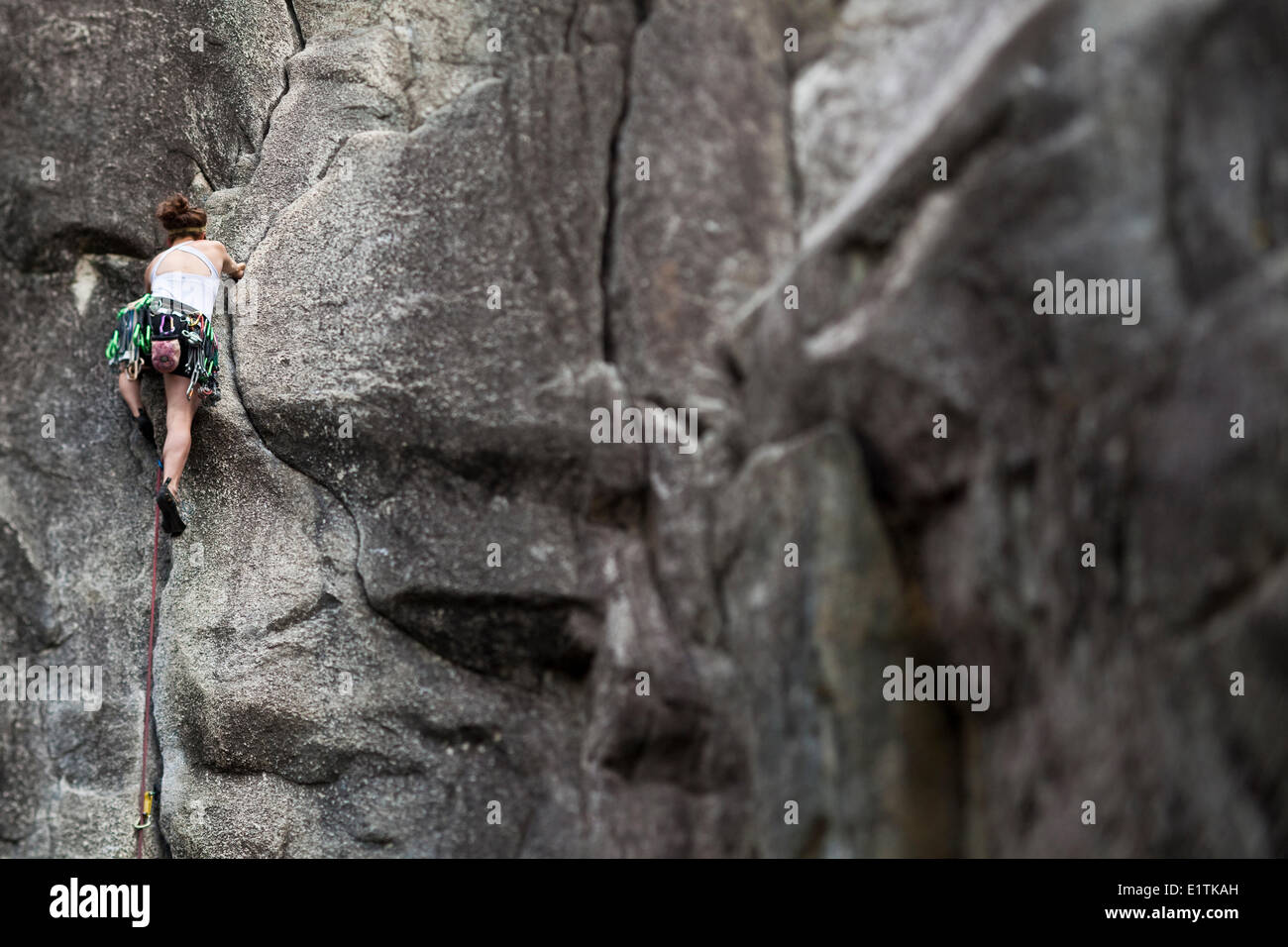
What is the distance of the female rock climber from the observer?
6840mm

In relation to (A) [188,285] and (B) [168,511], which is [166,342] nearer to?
(A) [188,285]

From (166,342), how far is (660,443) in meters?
3.16

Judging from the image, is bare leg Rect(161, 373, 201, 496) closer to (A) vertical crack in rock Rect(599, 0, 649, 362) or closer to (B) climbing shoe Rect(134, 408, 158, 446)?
(B) climbing shoe Rect(134, 408, 158, 446)

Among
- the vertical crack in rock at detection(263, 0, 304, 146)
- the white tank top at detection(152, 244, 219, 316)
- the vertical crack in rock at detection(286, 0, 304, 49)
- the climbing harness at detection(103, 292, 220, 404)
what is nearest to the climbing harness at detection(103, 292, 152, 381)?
the climbing harness at detection(103, 292, 220, 404)

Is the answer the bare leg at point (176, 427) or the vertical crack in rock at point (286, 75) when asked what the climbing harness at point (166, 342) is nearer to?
the bare leg at point (176, 427)

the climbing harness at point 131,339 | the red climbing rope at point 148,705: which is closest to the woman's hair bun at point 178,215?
the climbing harness at point 131,339

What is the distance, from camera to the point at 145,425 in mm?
7156

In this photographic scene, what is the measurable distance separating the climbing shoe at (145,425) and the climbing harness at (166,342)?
227mm

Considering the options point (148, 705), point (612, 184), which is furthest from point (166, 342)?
point (612, 184)

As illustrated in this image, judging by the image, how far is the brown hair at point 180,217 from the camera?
7031 millimetres

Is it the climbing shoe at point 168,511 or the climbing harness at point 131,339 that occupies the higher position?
the climbing harness at point 131,339

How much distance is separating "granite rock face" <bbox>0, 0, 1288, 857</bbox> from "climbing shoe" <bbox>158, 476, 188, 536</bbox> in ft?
1.18

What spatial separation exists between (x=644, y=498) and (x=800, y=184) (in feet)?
8.69

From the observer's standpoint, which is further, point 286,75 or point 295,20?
point 295,20
